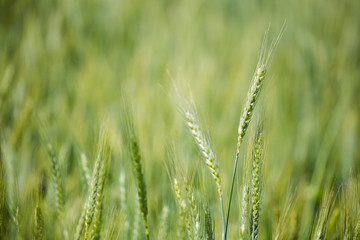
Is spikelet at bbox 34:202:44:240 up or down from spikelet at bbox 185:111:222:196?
down

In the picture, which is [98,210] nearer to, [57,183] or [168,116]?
[57,183]

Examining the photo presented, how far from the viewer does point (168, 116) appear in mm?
1273

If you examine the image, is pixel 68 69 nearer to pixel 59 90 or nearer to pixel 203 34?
pixel 59 90

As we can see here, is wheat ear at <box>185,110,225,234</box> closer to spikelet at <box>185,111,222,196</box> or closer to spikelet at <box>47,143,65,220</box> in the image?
spikelet at <box>185,111,222,196</box>

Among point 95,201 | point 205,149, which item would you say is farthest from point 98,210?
point 205,149

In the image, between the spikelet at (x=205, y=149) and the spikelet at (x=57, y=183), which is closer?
the spikelet at (x=205, y=149)

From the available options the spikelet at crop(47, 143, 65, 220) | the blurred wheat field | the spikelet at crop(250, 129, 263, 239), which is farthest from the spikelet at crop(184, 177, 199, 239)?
the spikelet at crop(47, 143, 65, 220)

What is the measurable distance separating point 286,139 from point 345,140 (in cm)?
25

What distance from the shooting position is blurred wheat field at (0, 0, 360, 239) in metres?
0.57

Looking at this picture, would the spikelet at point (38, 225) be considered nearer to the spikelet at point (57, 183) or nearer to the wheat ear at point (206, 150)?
the spikelet at point (57, 183)

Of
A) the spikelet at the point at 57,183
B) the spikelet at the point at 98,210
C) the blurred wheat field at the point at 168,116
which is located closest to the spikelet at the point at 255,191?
the blurred wheat field at the point at 168,116

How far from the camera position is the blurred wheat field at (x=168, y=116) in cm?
57

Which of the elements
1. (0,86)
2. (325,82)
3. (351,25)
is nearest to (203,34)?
(325,82)

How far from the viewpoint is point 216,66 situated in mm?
1735
